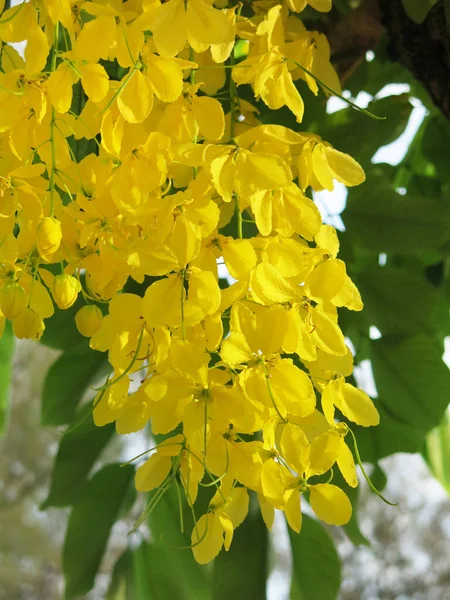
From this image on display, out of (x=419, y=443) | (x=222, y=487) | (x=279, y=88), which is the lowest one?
(x=419, y=443)

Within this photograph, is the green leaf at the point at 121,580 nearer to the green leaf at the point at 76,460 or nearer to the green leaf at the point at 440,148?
the green leaf at the point at 76,460

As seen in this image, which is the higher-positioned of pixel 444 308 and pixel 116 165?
pixel 116 165

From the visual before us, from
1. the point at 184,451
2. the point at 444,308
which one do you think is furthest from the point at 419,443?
the point at 184,451

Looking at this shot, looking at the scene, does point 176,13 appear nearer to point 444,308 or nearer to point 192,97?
point 192,97

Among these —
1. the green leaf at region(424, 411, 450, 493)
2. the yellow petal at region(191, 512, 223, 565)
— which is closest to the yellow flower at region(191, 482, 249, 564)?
the yellow petal at region(191, 512, 223, 565)

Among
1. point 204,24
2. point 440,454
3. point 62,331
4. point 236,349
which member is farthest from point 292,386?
point 440,454

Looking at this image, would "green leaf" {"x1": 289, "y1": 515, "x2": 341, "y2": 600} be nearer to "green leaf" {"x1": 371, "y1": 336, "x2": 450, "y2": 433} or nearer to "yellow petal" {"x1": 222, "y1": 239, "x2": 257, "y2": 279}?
"green leaf" {"x1": 371, "y1": 336, "x2": 450, "y2": 433}

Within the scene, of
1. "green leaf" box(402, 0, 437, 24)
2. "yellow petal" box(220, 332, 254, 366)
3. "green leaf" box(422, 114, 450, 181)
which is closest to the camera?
"yellow petal" box(220, 332, 254, 366)
